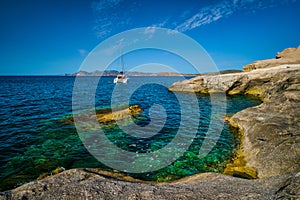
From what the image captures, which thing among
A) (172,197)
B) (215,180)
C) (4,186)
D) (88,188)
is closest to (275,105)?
(215,180)

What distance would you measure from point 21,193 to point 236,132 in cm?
1359

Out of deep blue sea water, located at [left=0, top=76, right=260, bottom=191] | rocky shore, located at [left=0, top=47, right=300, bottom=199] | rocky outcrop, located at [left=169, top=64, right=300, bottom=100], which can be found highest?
rocky outcrop, located at [left=169, top=64, right=300, bottom=100]

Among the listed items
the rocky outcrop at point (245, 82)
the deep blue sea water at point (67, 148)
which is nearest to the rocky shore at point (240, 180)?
the deep blue sea water at point (67, 148)

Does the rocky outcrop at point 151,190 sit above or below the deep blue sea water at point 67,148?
above

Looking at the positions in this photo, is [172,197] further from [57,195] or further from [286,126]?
[286,126]

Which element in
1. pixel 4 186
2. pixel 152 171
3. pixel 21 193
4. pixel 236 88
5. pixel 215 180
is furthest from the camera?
pixel 236 88

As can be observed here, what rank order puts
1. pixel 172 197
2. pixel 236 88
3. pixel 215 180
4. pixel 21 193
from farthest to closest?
pixel 236 88 → pixel 215 180 → pixel 21 193 → pixel 172 197

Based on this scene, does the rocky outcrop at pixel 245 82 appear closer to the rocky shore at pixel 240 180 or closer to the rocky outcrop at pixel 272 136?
the rocky outcrop at pixel 272 136

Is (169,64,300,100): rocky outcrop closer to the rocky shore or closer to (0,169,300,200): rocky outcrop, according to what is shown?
the rocky shore

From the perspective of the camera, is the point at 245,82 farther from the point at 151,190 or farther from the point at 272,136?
the point at 151,190

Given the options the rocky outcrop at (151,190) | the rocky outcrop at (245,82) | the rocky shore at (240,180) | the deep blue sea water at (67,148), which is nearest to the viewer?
the rocky outcrop at (151,190)

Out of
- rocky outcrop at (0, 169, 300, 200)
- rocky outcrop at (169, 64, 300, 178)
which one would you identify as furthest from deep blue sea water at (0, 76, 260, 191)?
rocky outcrop at (0, 169, 300, 200)

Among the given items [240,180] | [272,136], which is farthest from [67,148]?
[272,136]

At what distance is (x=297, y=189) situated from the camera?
3.81 metres
